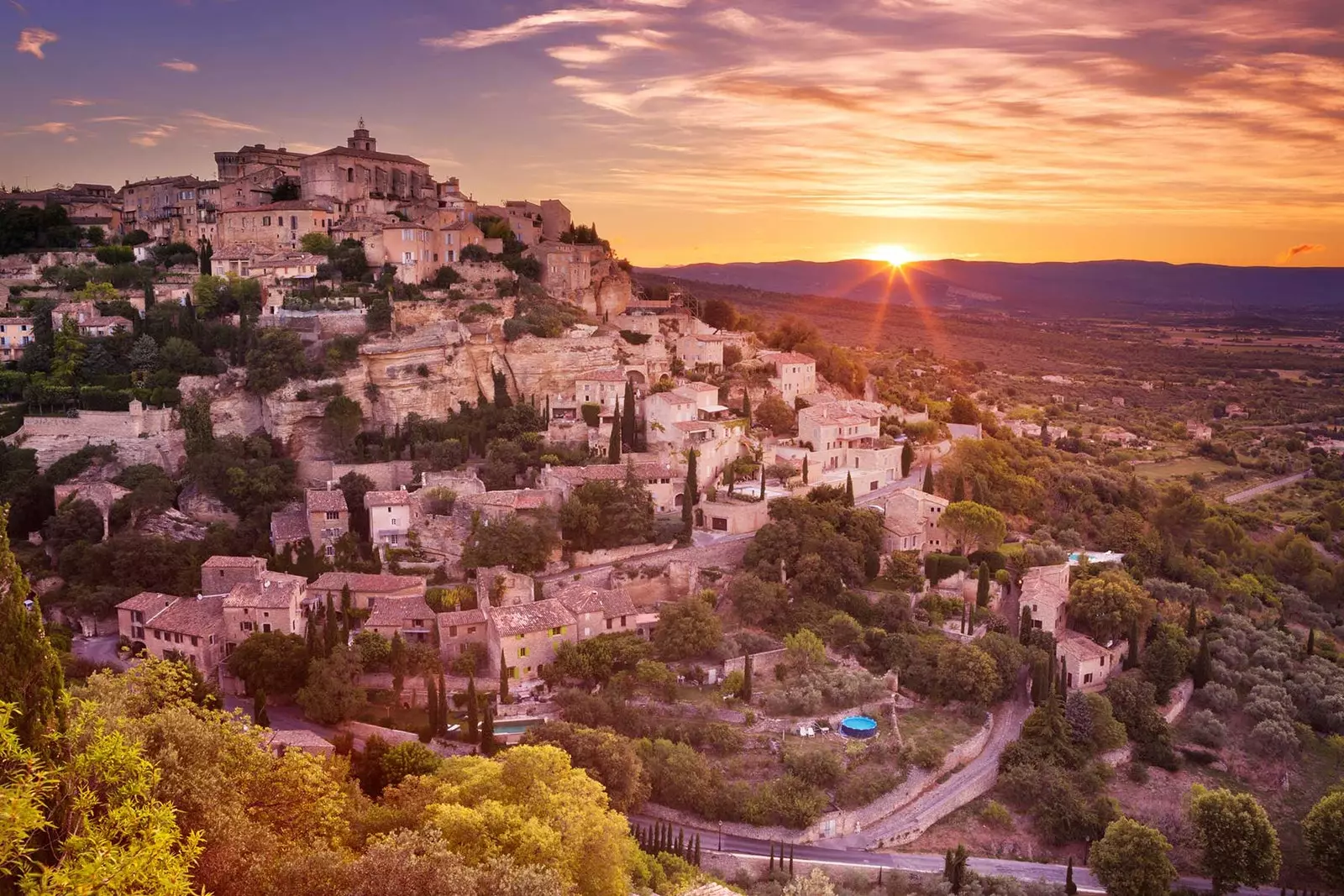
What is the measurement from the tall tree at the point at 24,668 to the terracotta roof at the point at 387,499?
19.8 meters

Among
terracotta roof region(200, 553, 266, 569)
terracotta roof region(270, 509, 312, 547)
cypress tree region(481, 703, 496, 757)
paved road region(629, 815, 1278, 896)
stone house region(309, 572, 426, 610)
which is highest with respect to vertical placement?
terracotta roof region(270, 509, 312, 547)

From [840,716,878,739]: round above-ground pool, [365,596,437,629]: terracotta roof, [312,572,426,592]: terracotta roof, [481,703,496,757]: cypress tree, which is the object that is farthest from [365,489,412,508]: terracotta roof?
[840,716,878,739]: round above-ground pool

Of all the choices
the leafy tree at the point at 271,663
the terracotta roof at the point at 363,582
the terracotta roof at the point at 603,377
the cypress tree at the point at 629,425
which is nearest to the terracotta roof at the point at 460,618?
the terracotta roof at the point at 363,582

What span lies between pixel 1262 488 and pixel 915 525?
2712 cm

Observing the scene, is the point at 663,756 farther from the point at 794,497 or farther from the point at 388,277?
the point at 388,277

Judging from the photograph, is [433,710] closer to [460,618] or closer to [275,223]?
[460,618]

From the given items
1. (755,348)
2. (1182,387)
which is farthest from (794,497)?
(1182,387)

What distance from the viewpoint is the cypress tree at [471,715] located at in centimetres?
2209

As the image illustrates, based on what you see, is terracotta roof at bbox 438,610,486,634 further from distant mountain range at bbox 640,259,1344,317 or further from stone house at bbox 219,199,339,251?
distant mountain range at bbox 640,259,1344,317

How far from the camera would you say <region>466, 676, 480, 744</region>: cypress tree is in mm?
22094

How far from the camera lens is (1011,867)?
2097 centimetres

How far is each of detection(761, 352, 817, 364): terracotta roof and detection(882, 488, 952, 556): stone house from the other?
421 inches

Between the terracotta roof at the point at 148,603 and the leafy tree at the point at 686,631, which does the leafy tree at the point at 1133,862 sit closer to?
the leafy tree at the point at 686,631

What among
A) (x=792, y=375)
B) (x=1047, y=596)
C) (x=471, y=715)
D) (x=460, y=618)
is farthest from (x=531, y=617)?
(x=792, y=375)
